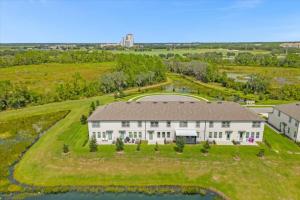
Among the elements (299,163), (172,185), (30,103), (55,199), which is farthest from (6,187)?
(30,103)

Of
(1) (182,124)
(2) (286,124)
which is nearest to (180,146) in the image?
(1) (182,124)

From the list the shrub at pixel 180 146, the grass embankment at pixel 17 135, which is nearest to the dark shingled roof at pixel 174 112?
the shrub at pixel 180 146

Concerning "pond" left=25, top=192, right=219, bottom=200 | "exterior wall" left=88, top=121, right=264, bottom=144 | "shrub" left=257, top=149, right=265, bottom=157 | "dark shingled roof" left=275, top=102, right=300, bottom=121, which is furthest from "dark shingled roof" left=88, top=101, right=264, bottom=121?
"pond" left=25, top=192, right=219, bottom=200

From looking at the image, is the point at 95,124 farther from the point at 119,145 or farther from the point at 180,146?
the point at 180,146

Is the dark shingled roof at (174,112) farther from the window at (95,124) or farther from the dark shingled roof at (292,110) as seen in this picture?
the dark shingled roof at (292,110)

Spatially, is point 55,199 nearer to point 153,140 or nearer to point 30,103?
point 153,140

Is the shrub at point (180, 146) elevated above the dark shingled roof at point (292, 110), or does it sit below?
below
